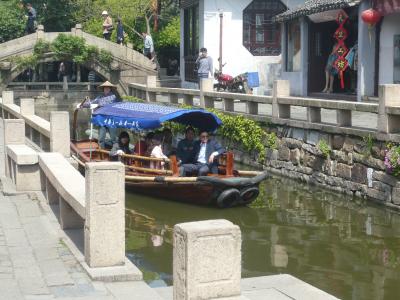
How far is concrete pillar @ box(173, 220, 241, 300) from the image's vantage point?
15.7ft

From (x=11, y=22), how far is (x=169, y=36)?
877 centimetres

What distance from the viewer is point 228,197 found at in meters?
13.1

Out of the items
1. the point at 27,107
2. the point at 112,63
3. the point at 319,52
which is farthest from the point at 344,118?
the point at 112,63

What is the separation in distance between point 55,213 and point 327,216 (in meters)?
5.12

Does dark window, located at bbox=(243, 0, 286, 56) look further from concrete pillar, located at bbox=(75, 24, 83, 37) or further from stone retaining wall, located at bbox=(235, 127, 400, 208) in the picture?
stone retaining wall, located at bbox=(235, 127, 400, 208)

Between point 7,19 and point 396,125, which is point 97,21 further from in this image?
point 396,125

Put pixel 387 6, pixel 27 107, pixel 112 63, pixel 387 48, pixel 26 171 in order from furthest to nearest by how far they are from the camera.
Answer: pixel 112 63, pixel 387 48, pixel 387 6, pixel 27 107, pixel 26 171

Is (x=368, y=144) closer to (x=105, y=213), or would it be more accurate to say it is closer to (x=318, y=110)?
(x=318, y=110)

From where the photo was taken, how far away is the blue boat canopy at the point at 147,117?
1450 centimetres

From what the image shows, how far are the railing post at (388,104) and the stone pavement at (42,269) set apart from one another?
20.5ft

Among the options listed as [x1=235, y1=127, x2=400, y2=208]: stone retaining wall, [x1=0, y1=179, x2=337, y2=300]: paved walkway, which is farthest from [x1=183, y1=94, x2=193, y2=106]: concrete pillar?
[x1=0, y1=179, x2=337, y2=300]: paved walkway

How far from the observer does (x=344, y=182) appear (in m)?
14.5

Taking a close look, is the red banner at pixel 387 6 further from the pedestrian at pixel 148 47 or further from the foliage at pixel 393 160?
the pedestrian at pixel 148 47

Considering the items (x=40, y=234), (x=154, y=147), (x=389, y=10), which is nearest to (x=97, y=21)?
(x=389, y=10)
